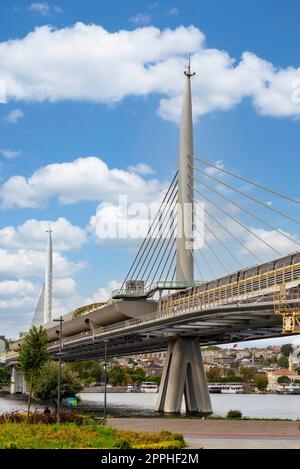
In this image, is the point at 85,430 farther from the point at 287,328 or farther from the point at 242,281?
the point at 242,281

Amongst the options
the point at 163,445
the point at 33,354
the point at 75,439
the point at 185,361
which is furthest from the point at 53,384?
the point at 163,445

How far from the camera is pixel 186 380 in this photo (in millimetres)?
67750

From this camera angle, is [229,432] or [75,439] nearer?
[75,439]

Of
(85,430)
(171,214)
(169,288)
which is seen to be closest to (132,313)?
(169,288)

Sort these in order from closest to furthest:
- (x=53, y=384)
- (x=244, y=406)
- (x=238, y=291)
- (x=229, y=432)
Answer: (x=229, y=432) → (x=238, y=291) → (x=53, y=384) → (x=244, y=406)

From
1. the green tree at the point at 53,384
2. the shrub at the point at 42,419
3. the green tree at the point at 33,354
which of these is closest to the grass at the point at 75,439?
the shrub at the point at 42,419

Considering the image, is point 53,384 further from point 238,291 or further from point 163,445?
point 163,445

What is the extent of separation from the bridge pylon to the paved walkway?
2299cm

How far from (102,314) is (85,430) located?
47197 millimetres

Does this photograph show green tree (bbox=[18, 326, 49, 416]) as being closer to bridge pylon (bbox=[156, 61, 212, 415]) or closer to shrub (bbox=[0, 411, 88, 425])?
bridge pylon (bbox=[156, 61, 212, 415])

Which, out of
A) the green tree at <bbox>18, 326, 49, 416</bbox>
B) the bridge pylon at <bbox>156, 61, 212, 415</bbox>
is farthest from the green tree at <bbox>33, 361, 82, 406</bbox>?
the bridge pylon at <bbox>156, 61, 212, 415</bbox>

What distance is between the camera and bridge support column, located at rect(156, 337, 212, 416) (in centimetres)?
6588

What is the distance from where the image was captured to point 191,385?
2660 inches

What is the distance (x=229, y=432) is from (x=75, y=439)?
11.1 m
